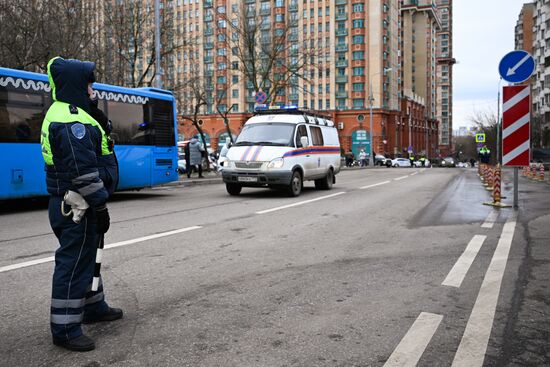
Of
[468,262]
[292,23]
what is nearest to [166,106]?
[468,262]

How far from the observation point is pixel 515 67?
1048 centimetres

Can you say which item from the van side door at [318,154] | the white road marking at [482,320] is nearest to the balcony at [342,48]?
the van side door at [318,154]

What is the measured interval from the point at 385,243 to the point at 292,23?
32.4 m

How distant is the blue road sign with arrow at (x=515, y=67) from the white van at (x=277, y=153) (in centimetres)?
530

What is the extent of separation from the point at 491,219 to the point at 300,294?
19.5 ft

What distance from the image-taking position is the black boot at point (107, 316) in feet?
11.9

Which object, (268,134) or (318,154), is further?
(318,154)

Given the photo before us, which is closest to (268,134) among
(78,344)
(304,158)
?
(304,158)

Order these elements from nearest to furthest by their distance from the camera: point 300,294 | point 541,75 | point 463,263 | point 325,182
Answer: point 300,294, point 463,263, point 325,182, point 541,75

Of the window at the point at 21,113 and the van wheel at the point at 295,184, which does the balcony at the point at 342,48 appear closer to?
the van wheel at the point at 295,184

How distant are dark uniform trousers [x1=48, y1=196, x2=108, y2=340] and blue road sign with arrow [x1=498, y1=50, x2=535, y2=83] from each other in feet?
31.4

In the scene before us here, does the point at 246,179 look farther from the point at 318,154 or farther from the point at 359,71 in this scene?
the point at 359,71

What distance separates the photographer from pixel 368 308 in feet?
13.1

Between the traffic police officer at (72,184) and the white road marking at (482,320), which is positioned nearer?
the white road marking at (482,320)
